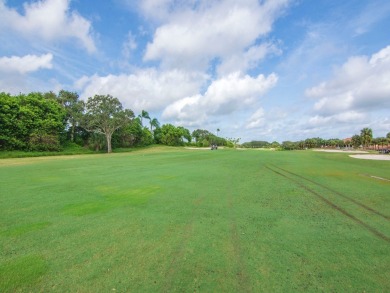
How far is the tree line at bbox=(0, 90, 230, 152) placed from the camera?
4309 centimetres

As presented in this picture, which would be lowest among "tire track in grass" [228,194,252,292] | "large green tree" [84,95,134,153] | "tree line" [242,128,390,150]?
"tire track in grass" [228,194,252,292]

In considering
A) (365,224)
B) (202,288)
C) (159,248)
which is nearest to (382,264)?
(365,224)

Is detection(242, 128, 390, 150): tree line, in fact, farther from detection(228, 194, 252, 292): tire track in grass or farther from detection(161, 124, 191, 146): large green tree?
detection(228, 194, 252, 292): tire track in grass

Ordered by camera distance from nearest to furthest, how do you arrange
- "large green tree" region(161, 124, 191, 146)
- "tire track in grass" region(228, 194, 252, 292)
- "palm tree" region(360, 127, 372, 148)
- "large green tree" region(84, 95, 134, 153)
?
"tire track in grass" region(228, 194, 252, 292)
"large green tree" region(84, 95, 134, 153)
"large green tree" region(161, 124, 191, 146)
"palm tree" region(360, 127, 372, 148)

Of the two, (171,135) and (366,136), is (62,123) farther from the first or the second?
(366,136)

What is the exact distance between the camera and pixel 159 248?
4.37 meters

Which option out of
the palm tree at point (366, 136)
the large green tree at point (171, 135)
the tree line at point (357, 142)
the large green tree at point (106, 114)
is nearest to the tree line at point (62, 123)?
the large green tree at point (106, 114)

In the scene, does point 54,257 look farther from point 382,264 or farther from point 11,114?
point 11,114

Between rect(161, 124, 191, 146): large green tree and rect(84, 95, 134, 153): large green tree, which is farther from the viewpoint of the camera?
rect(161, 124, 191, 146): large green tree

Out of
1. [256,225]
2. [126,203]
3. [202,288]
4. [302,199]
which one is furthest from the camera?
[302,199]

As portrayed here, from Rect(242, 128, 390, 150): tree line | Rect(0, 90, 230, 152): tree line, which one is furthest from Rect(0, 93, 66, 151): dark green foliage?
Rect(242, 128, 390, 150): tree line

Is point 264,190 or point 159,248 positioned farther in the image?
point 264,190

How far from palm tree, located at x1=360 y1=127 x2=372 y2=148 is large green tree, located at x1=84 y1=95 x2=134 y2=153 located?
90.3 m

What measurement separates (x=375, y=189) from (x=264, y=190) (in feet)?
14.3
